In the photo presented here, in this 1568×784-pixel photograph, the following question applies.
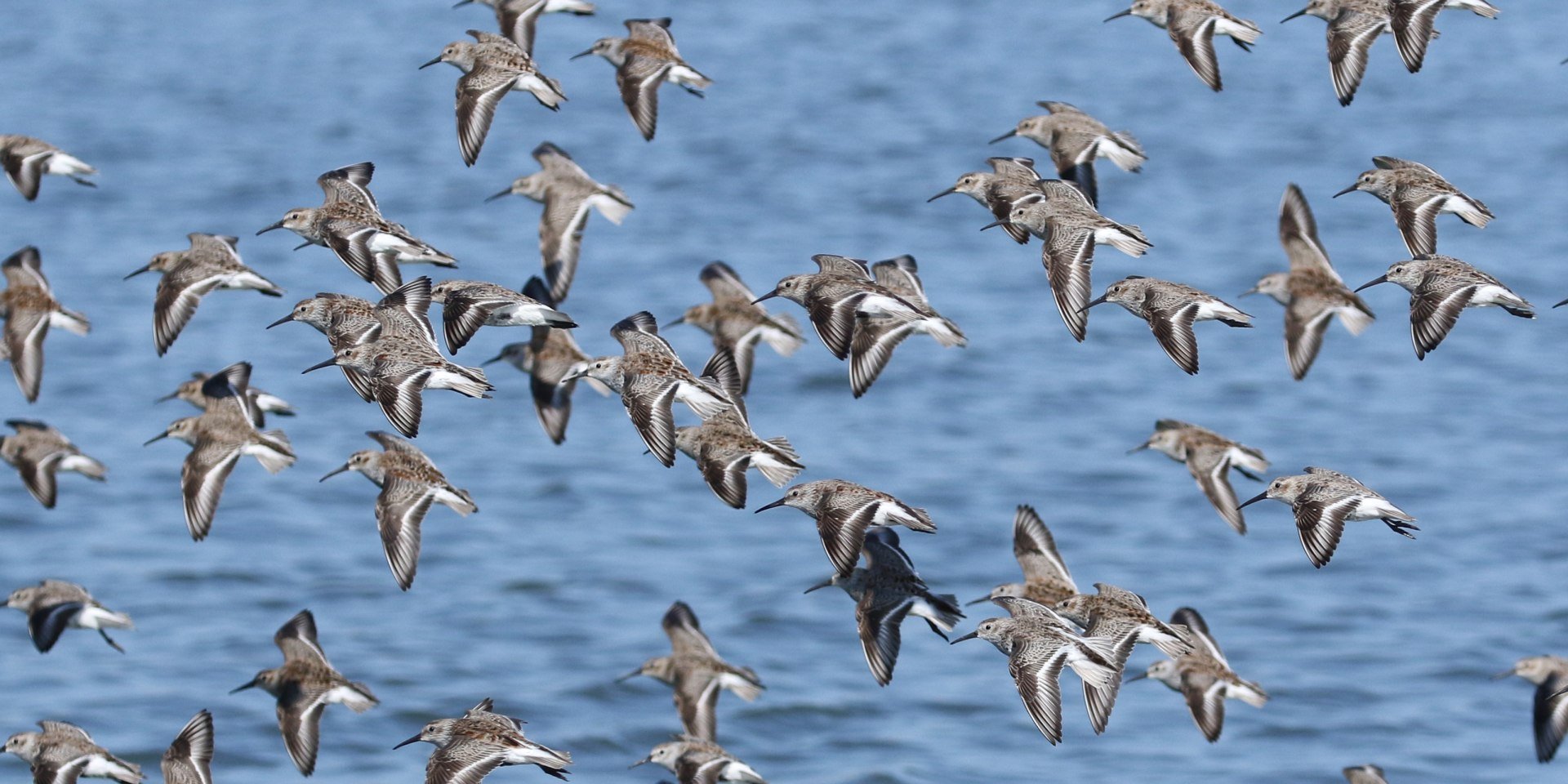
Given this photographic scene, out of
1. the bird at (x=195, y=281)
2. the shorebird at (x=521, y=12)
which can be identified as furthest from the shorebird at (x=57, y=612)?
the shorebird at (x=521, y=12)

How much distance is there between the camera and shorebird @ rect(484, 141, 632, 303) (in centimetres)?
1335

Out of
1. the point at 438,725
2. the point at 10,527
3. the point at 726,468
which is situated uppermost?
the point at 726,468

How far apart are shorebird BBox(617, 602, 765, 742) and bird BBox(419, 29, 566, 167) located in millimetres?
2919

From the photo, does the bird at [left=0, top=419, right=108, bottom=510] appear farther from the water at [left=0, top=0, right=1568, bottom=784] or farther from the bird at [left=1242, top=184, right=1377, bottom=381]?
the bird at [left=1242, top=184, right=1377, bottom=381]

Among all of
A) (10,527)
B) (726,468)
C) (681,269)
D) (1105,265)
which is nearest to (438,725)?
(726,468)

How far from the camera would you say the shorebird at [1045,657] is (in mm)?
10203

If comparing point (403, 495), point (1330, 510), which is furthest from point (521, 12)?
point (1330, 510)

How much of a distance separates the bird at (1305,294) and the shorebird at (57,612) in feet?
20.4

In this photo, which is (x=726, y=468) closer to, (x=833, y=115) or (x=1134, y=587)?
(x=1134, y=587)

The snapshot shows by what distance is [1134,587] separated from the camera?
2017 centimetres

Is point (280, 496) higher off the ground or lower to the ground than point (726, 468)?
lower

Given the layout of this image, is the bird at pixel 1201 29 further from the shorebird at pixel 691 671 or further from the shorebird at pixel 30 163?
the shorebird at pixel 30 163

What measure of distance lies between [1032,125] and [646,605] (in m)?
7.69

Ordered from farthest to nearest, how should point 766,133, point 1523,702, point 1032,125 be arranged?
point 766,133 → point 1523,702 → point 1032,125
